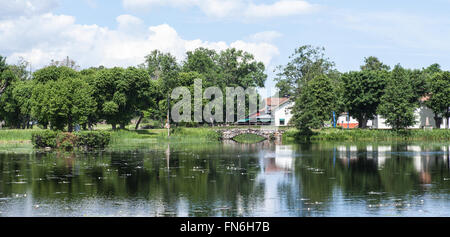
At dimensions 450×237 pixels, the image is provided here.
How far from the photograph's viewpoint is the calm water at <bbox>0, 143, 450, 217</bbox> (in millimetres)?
26672

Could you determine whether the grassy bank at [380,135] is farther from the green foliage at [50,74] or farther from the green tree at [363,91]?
the green foliage at [50,74]

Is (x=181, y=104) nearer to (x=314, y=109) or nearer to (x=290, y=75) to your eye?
(x=314, y=109)

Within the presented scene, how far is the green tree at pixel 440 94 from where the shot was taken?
106 meters

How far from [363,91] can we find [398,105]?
10.9m

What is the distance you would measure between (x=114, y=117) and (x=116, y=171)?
63.5 m

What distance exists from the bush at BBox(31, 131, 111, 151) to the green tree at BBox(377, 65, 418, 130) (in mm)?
57246

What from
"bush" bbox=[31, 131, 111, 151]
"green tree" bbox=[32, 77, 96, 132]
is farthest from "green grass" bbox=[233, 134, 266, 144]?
"bush" bbox=[31, 131, 111, 151]

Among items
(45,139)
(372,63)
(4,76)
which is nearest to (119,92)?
(4,76)

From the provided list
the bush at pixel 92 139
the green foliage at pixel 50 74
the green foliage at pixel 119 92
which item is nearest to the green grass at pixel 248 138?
the green foliage at pixel 119 92
